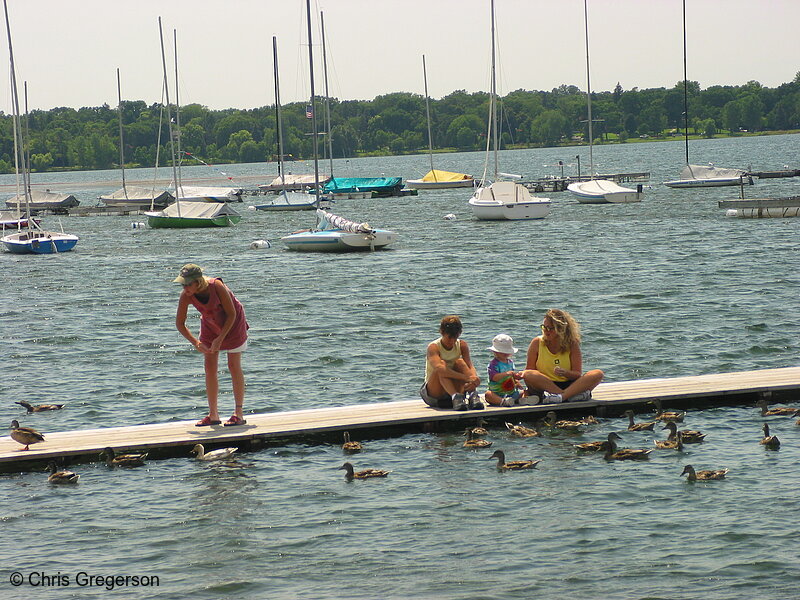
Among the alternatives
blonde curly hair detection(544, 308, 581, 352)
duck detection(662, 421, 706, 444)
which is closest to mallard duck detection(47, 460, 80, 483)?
blonde curly hair detection(544, 308, 581, 352)

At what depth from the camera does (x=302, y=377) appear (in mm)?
21703

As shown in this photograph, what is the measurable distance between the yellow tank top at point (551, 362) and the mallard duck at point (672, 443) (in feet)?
5.52

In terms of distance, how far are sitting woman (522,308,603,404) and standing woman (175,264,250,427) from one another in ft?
13.6

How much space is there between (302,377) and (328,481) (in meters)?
7.60

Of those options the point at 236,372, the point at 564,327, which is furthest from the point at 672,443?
the point at 236,372

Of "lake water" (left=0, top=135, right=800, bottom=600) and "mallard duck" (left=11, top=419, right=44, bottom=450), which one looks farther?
"mallard duck" (left=11, top=419, right=44, bottom=450)

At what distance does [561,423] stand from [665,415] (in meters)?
1.52

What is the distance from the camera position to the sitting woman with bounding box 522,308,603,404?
15836 millimetres

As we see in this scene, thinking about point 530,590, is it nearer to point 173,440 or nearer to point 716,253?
point 173,440

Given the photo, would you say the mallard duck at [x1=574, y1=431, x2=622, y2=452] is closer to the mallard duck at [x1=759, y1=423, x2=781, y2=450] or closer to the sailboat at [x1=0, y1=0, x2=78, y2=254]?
the mallard duck at [x1=759, y1=423, x2=781, y2=450]

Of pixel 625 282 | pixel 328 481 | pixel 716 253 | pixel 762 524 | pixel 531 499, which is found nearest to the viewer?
pixel 762 524

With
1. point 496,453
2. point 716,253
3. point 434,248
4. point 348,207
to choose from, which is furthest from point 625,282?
point 348,207

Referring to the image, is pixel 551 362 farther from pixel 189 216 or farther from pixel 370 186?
pixel 370 186

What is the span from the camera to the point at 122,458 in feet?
48.3
